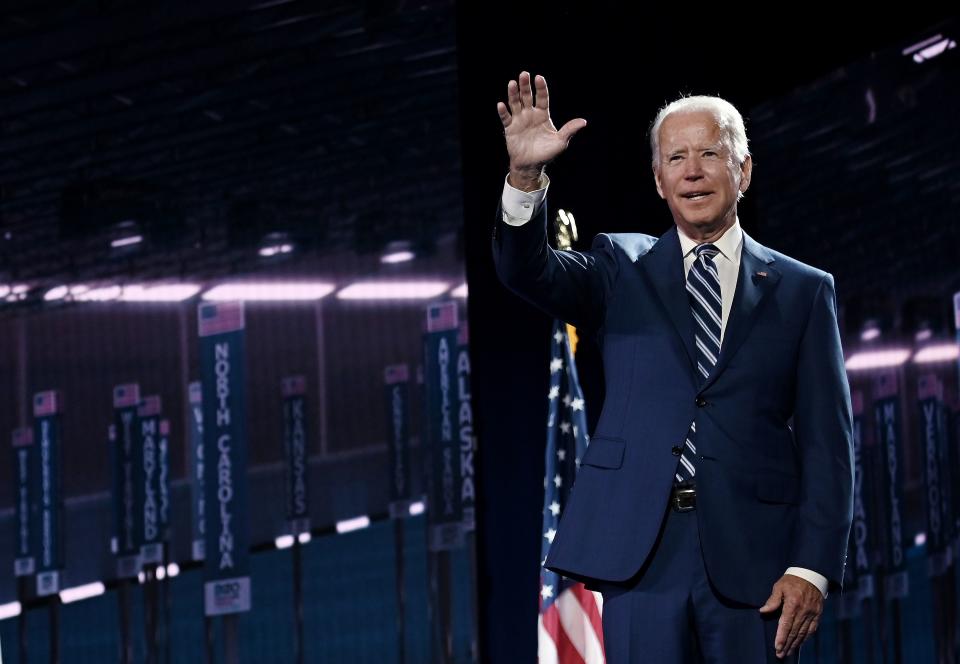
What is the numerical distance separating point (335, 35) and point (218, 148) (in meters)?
0.58

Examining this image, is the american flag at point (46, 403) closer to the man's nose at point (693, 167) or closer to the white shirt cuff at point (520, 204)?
the white shirt cuff at point (520, 204)

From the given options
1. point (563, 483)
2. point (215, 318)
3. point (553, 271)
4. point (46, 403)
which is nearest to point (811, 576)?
point (553, 271)

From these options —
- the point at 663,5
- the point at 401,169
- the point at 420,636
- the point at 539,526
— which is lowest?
the point at 420,636

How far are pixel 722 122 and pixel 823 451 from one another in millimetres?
434

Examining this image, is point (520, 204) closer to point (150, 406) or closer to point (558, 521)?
point (558, 521)

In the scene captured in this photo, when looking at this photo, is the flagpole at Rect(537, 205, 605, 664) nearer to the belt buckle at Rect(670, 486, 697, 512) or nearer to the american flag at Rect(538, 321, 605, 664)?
the american flag at Rect(538, 321, 605, 664)

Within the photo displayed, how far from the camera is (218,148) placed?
4.11 meters

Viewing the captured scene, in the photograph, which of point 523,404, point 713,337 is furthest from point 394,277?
point 713,337

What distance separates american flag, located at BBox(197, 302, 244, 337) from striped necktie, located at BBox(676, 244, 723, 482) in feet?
8.98

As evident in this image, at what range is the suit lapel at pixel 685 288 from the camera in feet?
5.02

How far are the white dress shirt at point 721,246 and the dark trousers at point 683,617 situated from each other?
0.07 metres

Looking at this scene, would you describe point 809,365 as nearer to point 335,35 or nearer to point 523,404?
point 523,404

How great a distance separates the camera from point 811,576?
58.2 inches

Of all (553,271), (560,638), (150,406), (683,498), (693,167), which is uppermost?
(693,167)
